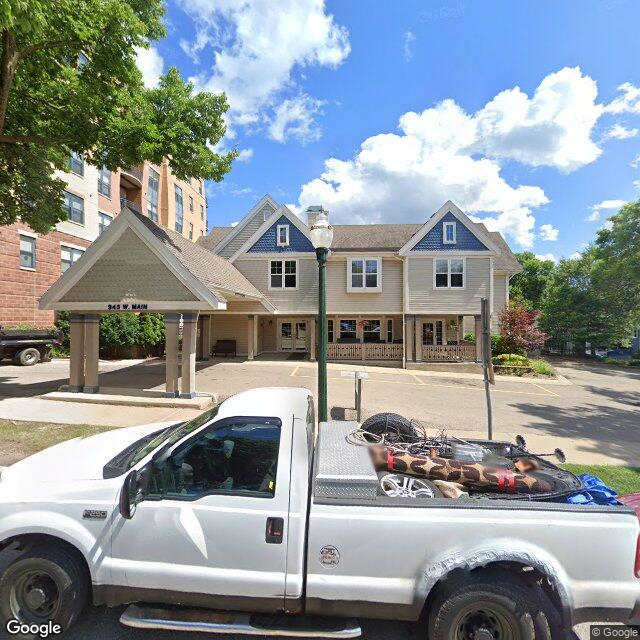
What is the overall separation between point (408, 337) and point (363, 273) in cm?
450

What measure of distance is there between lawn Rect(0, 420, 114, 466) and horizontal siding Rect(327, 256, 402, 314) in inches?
563

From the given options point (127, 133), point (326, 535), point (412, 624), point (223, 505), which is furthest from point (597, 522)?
point (127, 133)

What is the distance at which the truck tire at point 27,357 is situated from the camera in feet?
53.7

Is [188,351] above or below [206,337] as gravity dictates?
below

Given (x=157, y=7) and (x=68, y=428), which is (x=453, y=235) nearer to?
(x=157, y=7)

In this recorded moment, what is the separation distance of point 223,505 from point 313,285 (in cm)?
1777

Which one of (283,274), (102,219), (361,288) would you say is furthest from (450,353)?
(102,219)

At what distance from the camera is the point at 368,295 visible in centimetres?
2008

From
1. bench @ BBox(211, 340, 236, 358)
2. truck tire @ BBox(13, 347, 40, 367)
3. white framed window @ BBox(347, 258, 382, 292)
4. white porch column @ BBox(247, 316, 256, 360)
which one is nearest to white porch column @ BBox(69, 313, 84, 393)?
truck tire @ BBox(13, 347, 40, 367)

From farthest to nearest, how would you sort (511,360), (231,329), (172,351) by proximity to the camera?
(231,329), (511,360), (172,351)

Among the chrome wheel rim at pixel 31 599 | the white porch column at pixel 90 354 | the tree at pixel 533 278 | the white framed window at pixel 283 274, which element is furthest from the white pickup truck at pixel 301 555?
the tree at pixel 533 278

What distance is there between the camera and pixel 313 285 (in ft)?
65.3

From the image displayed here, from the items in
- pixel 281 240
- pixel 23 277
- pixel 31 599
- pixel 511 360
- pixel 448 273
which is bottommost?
pixel 31 599

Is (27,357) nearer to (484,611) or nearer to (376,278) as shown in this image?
(376,278)
